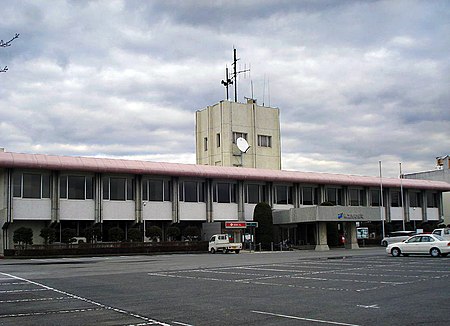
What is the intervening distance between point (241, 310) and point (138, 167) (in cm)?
4342

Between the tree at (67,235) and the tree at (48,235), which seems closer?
the tree at (48,235)

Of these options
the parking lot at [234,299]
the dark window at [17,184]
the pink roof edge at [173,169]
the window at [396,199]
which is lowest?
the parking lot at [234,299]

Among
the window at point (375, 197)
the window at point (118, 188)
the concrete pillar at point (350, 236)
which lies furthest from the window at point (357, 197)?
the window at point (118, 188)

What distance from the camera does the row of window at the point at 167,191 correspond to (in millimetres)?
51625

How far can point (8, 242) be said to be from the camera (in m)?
50.4

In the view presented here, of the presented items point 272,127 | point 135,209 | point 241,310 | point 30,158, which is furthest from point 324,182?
point 241,310

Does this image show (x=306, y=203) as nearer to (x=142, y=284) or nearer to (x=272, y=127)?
(x=272, y=127)

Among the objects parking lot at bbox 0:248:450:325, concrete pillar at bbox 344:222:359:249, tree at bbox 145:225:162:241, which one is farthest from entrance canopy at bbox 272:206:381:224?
parking lot at bbox 0:248:450:325

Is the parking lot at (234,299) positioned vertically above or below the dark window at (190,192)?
below

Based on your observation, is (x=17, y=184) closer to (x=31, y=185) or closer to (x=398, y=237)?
(x=31, y=185)

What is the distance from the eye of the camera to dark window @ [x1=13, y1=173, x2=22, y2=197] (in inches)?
1980

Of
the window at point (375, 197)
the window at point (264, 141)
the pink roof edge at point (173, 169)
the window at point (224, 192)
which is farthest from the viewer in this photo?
the window at point (264, 141)

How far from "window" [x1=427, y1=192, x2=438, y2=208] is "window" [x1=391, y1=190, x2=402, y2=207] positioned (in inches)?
247

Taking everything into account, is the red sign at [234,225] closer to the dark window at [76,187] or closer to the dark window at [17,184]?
the dark window at [76,187]
